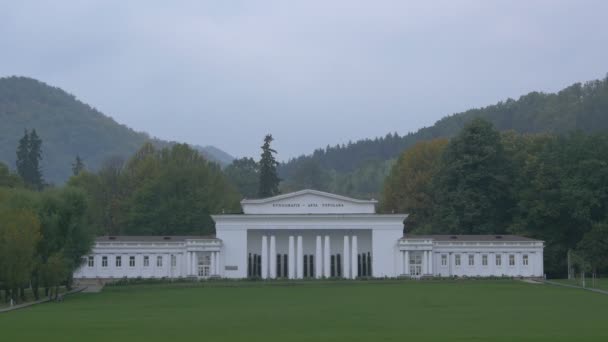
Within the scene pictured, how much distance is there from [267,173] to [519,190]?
33.9 meters

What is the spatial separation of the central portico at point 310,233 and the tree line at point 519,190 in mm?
8453

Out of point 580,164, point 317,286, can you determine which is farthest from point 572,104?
point 317,286

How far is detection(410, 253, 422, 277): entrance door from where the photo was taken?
96.6 m

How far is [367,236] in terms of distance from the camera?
99.6 meters

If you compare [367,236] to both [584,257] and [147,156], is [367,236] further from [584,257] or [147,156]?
[147,156]

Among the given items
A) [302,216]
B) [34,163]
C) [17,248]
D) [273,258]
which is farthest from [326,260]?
[34,163]

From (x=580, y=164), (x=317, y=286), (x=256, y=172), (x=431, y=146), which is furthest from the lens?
(x=256, y=172)

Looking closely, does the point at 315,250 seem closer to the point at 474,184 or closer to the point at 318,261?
the point at 318,261

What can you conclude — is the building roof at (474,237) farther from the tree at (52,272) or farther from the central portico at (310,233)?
the tree at (52,272)

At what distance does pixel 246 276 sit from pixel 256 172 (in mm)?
70041

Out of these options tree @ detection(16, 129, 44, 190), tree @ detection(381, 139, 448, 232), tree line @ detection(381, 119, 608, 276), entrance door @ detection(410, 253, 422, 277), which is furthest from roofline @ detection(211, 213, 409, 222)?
tree @ detection(16, 129, 44, 190)

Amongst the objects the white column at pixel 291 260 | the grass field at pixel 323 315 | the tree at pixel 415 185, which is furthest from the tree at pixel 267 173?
the grass field at pixel 323 315

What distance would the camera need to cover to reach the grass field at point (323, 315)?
3700 centimetres

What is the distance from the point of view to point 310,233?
99625 mm
